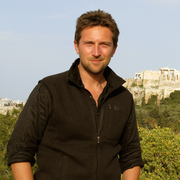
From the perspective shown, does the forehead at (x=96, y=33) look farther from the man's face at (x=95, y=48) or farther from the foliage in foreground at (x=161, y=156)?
the foliage in foreground at (x=161, y=156)

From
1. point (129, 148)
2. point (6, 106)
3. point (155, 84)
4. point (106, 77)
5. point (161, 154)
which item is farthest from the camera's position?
point (155, 84)

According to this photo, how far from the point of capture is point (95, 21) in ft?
6.14

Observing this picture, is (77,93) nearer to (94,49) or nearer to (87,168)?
(94,49)

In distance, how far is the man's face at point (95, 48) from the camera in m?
1.86

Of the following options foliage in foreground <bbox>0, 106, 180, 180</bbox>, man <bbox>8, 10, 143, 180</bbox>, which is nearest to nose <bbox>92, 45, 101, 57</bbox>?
man <bbox>8, 10, 143, 180</bbox>

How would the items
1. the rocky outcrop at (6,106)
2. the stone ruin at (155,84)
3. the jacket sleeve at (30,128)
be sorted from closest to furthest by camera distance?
the jacket sleeve at (30,128) → the rocky outcrop at (6,106) → the stone ruin at (155,84)

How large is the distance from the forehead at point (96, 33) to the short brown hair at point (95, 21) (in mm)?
24

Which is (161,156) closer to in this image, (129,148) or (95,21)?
(129,148)

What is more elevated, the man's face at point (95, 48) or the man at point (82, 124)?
the man's face at point (95, 48)

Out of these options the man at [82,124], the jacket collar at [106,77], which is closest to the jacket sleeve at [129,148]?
the man at [82,124]

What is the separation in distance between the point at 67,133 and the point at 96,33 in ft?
2.53

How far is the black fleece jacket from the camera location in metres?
1.65

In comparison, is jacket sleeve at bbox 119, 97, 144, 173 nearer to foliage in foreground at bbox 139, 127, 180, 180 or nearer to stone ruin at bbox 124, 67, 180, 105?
foliage in foreground at bbox 139, 127, 180, 180

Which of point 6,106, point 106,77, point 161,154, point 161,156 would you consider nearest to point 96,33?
point 106,77
